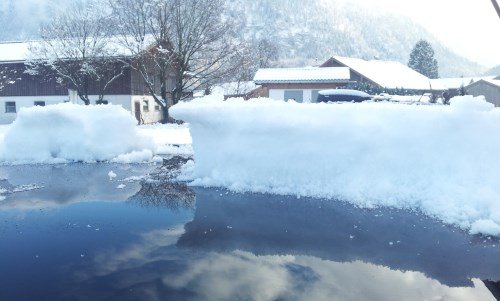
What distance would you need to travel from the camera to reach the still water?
405 cm

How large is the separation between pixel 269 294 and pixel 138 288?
1.31m

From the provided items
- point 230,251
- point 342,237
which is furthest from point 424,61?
point 230,251

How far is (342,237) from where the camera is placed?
551cm

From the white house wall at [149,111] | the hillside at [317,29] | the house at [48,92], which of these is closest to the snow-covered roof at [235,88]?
the white house wall at [149,111]

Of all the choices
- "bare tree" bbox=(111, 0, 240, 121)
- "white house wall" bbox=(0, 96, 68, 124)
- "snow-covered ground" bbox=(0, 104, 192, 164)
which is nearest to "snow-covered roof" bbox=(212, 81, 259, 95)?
"bare tree" bbox=(111, 0, 240, 121)

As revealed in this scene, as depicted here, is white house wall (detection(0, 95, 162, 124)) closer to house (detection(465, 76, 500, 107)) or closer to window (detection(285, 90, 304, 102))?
window (detection(285, 90, 304, 102))

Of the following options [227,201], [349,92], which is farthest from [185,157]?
[349,92]

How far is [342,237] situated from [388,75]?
3840cm

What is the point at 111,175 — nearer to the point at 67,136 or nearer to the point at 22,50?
the point at 67,136

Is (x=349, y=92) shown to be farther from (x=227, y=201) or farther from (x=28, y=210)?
(x=28, y=210)

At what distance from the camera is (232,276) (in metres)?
4.34

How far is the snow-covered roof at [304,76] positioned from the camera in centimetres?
3300

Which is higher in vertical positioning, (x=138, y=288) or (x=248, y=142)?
(x=248, y=142)

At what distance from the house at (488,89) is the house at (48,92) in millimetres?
31025
